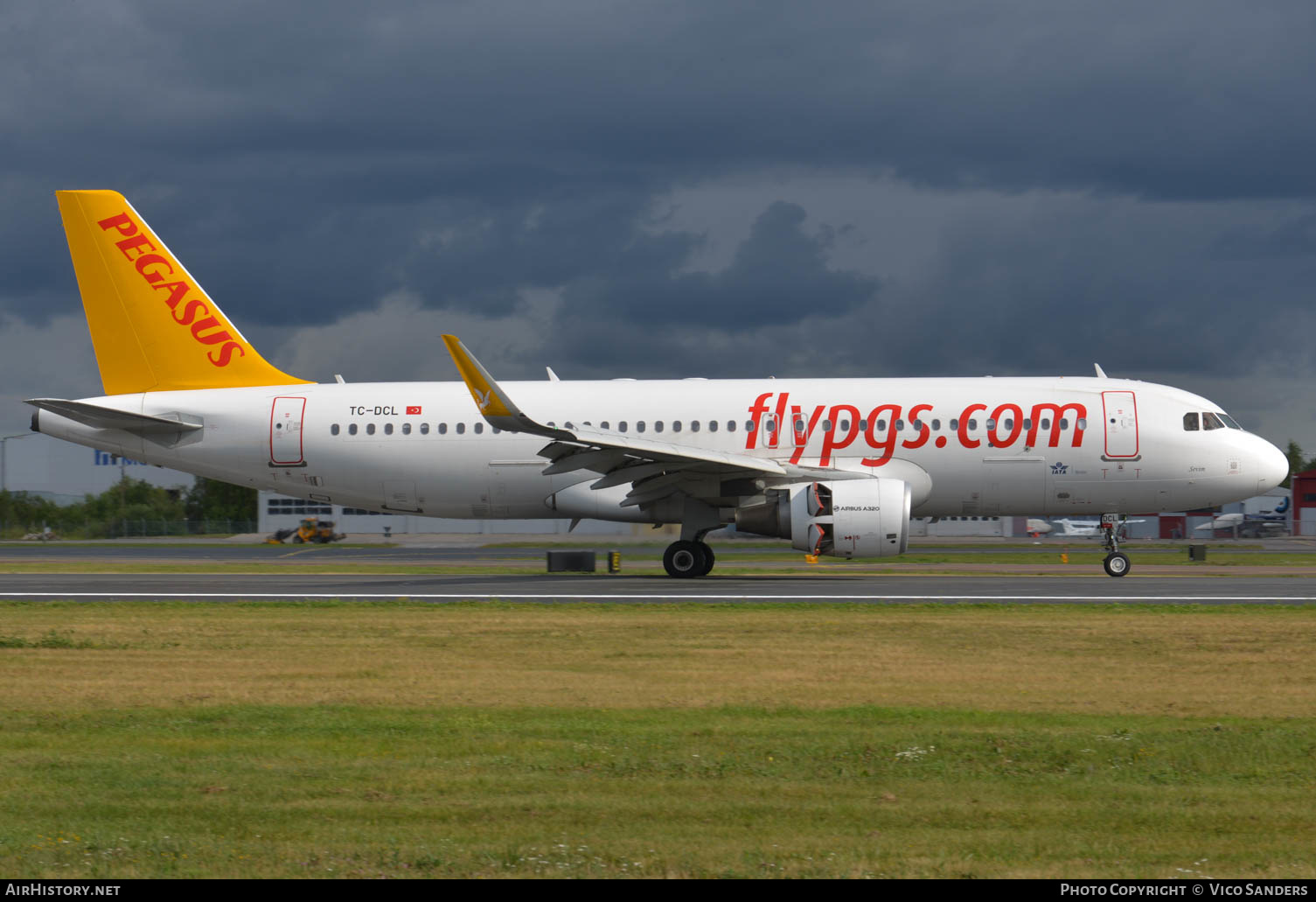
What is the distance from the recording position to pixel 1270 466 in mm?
27109

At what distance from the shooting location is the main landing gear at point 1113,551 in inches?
1077

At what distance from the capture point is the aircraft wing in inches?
959

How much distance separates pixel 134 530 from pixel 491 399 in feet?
242

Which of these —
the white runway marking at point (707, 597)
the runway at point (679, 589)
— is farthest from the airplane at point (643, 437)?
the white runway marking at point (707, 597)

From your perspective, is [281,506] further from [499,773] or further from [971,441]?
[499,773]

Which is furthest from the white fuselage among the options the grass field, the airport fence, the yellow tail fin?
the airport fence

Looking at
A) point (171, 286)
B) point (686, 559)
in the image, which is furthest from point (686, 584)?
point (171, 286)

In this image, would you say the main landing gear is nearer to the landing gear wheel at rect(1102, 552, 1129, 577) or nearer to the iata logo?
the landing gear wheel at rect(1102, 552, 1129, 577)

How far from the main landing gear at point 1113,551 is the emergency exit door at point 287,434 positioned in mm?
18225

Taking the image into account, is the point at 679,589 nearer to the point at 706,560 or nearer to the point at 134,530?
the point at 706,560

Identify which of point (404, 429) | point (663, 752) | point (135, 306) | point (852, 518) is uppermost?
point (135, 306)

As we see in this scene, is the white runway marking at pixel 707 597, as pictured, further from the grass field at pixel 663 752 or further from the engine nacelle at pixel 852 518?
the grass field at pixel 663 752

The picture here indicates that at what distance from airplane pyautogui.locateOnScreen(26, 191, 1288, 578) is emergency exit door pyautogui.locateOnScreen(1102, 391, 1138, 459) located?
4 centimetres
